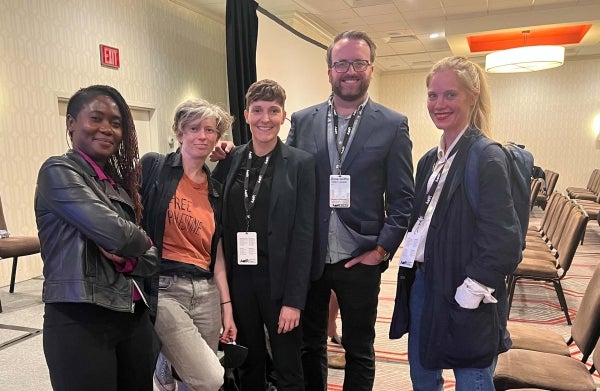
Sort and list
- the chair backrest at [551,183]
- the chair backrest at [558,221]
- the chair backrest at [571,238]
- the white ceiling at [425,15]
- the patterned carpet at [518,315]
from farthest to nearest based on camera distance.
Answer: the chair backrest at [551,183] → the white ceiling at [425,15] → the chair backrest at [558,221] → the chair backrest at [571,238] → the patterned carpet at [518,315]

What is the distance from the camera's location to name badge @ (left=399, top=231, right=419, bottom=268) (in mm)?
1587

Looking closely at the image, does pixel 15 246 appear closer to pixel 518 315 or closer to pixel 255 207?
pixel 255 207

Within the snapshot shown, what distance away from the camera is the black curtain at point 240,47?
550 centimetres

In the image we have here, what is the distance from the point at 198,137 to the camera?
65.1 inches

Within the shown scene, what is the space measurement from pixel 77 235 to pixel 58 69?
13.7ft

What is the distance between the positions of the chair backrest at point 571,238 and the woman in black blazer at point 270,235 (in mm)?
2555

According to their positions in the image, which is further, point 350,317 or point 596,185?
point 596,185

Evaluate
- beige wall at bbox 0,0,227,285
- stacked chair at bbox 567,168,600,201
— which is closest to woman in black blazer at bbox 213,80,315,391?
beige wall at bbox 0,0,227,285

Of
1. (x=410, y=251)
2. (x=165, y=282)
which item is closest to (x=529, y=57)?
(x=410, y=251)

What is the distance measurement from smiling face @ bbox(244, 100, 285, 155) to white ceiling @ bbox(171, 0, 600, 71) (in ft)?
17.1

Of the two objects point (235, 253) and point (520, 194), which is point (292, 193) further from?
point (520, 194)

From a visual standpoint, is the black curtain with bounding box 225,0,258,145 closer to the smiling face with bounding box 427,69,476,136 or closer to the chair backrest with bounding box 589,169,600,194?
the smiling face with bounding box 427,69,476,136

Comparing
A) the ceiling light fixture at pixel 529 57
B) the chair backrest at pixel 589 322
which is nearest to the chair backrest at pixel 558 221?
the chair backrest at pixel 589 322

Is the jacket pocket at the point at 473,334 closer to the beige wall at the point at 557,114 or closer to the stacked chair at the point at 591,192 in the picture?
the stacked chair at the point at 591,192
